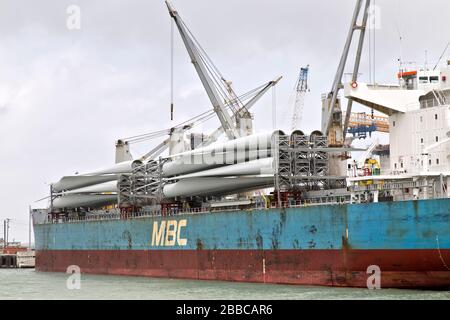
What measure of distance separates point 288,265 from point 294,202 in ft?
11.9

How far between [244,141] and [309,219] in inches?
290

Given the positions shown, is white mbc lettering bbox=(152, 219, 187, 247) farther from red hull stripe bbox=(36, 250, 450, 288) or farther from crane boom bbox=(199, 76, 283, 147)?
crane boom bbox=(199, 76, 283, 147)

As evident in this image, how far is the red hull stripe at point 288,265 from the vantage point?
3216 cm

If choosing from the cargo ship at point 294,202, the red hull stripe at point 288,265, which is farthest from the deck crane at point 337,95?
the red hull stripe at point 288,265

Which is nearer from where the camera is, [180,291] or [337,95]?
[180,291]

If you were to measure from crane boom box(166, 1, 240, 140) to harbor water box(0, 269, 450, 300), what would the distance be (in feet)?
39.3

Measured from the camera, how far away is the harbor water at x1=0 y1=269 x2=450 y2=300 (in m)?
31.1

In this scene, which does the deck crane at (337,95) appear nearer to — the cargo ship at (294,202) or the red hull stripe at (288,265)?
the cargo ship at (294,202)

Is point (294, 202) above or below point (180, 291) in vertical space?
above

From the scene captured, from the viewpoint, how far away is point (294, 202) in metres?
39.7

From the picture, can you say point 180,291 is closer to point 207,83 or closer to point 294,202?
point 294,202

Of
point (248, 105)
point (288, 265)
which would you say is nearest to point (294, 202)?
point (288, 265)
